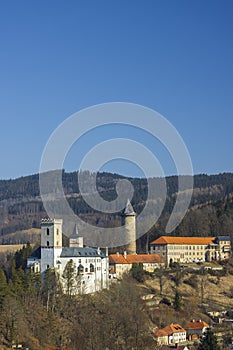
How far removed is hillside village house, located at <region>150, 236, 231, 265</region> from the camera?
8694 centimetres

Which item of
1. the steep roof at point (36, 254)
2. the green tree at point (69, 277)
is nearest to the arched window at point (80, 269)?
the green tree at point (69, 277)

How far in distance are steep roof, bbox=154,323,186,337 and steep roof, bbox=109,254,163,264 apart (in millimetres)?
15312

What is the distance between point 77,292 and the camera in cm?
6378

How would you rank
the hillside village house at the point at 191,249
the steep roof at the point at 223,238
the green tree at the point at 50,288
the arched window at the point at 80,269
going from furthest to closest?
the steep roof at the point at 223,238, the hillside village house at the point at 191,249, the arched window at the point at 80,269, the green tree at the point at 50,288

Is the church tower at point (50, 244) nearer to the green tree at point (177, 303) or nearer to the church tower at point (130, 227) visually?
the green tree at point (177, 303)

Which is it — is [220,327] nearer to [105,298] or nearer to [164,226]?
[105,298]

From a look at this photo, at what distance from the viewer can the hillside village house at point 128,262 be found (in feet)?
247

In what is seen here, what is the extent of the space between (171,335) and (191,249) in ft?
92.8

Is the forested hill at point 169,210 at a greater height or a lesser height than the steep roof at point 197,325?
greater

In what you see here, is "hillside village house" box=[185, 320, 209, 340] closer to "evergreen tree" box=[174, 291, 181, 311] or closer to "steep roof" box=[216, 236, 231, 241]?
"evergreen tree" box=[174, 291, 181, 311]

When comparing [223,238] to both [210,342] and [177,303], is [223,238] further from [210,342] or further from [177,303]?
[210,342]

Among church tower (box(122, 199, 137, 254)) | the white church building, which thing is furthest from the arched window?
church tower (box(122, 199, 137, 254))

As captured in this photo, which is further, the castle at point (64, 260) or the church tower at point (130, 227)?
the church tower at point (130, 227)

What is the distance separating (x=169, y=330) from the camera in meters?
61.0
